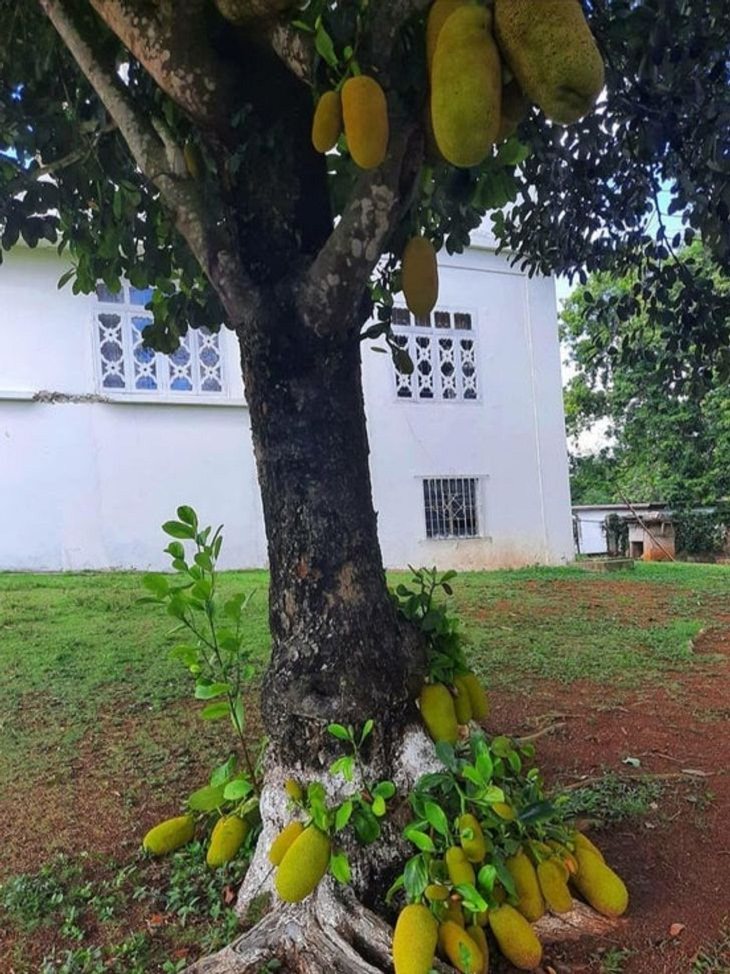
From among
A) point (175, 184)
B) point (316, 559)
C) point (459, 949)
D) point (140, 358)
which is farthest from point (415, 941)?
point (140, 358)

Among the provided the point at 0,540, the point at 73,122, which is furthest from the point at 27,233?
the point at 0,540

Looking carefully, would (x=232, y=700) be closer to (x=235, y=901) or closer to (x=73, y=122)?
(x=235, y=901)

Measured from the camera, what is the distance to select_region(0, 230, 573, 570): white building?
795 centimetres

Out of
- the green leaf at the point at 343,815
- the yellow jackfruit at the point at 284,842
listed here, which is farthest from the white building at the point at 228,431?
the green leaf at the point at 343,815

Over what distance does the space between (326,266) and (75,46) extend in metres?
1.00

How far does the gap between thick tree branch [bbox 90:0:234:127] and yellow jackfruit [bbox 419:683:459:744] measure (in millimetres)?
1482

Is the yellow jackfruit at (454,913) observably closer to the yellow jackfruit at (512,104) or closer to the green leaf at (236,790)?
the green leaf at (236,790)

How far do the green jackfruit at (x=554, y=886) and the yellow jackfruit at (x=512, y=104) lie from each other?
1.54m

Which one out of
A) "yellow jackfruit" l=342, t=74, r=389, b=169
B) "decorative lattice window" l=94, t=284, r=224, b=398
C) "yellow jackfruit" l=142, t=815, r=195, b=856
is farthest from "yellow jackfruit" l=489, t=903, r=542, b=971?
"decorative lattice window" l=94, t=284, r=224, b=398

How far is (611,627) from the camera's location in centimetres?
531

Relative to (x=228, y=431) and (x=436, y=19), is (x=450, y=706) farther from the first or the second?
(x=228, y=431)

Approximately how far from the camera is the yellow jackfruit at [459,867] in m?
1.58

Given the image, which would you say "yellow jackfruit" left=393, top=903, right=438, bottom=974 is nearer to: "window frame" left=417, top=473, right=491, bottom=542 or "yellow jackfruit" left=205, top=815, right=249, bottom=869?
"yellow jackfruit" left=205, top=815, right=249, bottom=869

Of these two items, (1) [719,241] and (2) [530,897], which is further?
(1) [719,241]
